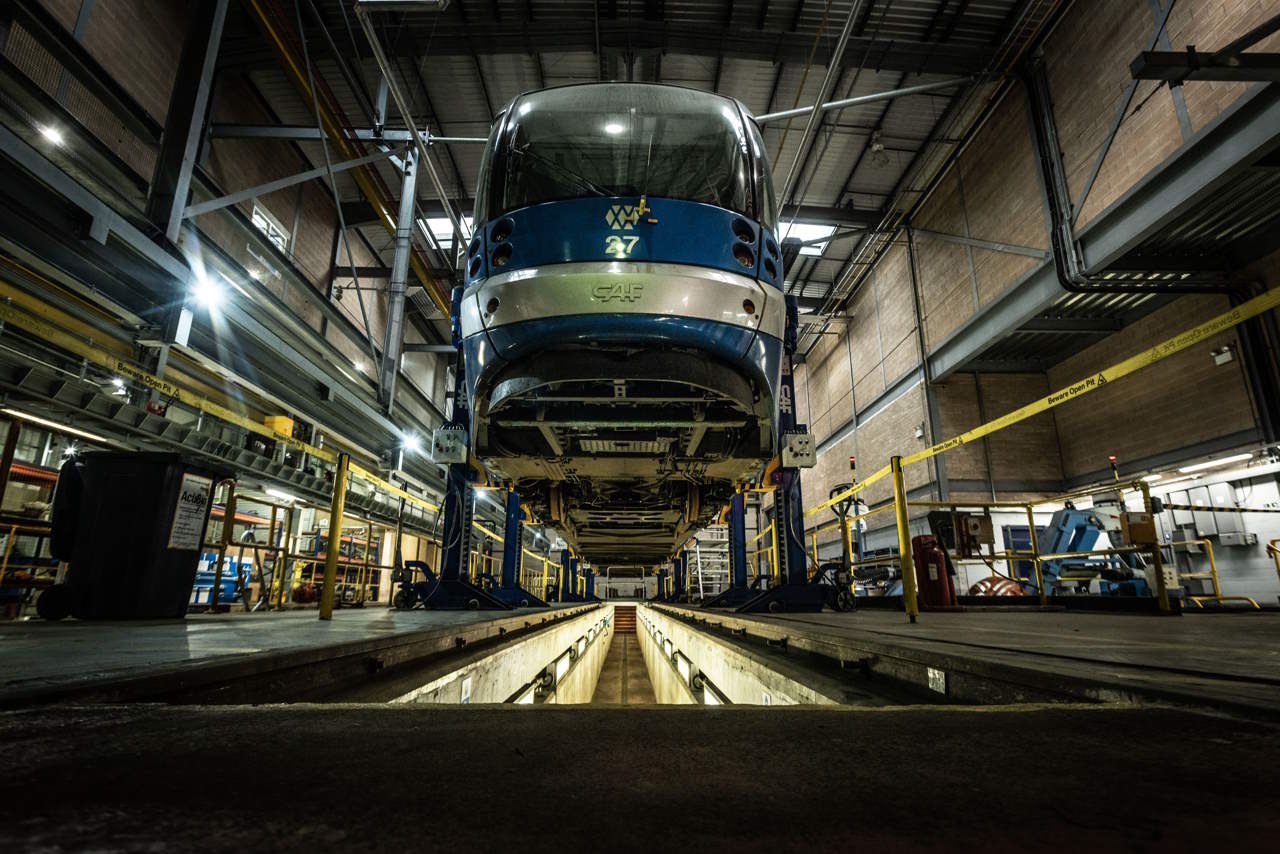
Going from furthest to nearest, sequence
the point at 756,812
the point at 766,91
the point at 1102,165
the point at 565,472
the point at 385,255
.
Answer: the point at 385,255
the point at 766,91
the point at 1102,165
the point at 565,472
the point at 756,812

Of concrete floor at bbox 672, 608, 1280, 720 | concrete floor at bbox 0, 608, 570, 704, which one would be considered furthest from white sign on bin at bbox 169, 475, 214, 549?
concrete floor at bbox 672, 608, 1280, 720

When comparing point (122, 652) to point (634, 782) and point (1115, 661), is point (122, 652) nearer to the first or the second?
point (634, 782)

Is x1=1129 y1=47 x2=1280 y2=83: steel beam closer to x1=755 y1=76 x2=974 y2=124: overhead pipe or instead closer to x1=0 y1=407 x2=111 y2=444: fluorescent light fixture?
x1=755 y1=76 x2=974 y2=124: overhead pipe

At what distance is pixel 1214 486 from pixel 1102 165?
20.1 feet

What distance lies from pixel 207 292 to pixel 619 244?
451cm

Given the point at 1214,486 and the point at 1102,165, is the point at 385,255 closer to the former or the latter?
the point at 1102,165

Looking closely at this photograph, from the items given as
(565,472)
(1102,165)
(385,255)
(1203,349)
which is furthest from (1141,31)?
(385,255)

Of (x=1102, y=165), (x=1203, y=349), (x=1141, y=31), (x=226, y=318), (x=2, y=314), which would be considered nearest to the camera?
(x=2, y=314)

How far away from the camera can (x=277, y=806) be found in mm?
600

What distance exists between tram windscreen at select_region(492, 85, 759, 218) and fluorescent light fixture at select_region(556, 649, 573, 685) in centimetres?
449

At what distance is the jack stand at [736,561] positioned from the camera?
→ 7.43 metres

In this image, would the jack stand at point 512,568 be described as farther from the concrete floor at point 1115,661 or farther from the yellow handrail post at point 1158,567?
the yellow handrail post at point 1158,567

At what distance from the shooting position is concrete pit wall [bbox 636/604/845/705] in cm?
224

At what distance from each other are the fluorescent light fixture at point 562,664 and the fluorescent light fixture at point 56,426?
16.5 ft
